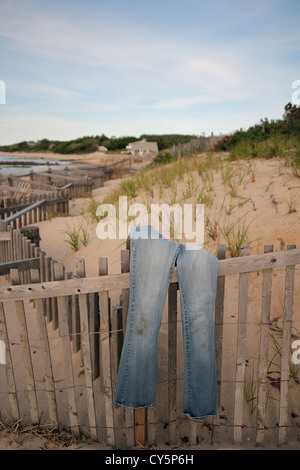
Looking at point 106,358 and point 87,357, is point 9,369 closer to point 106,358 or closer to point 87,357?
point 87,357

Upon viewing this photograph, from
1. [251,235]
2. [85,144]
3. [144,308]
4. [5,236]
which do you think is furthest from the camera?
[85,144]

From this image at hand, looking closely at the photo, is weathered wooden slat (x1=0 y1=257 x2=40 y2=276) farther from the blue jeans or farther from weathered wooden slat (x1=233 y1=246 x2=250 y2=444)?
weathered wooden slat (x1=233 y1=246 x2=250 y2=444)

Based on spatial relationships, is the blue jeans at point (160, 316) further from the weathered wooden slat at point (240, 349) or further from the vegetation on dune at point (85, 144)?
the vegetation on dune at point (85, 144)

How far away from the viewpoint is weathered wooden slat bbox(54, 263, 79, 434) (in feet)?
7.70

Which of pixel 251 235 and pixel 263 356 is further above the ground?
pixel 251 235

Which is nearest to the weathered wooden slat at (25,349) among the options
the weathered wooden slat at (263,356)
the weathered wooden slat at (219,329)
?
the weathered wooden slat at (219,329)

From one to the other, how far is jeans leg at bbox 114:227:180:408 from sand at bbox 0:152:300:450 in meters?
0.80

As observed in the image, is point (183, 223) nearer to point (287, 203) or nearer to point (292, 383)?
point (287, 203)

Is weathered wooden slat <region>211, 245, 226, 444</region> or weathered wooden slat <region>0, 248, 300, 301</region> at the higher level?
weathered wooden slat <region>0, 248, 300, 301</region>

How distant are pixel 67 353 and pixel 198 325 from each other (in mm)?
1019

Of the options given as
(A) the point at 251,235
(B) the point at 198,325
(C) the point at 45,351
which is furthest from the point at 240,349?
(A) the point at 251,235

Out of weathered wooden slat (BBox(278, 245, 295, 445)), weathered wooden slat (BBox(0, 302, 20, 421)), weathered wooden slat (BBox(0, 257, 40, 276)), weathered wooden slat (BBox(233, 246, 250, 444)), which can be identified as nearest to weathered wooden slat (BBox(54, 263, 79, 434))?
weathered wooden slat (BBox(0, 302, 20, 421))

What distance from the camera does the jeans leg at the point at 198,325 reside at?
2104mm

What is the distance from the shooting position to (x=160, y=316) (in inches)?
84.2
